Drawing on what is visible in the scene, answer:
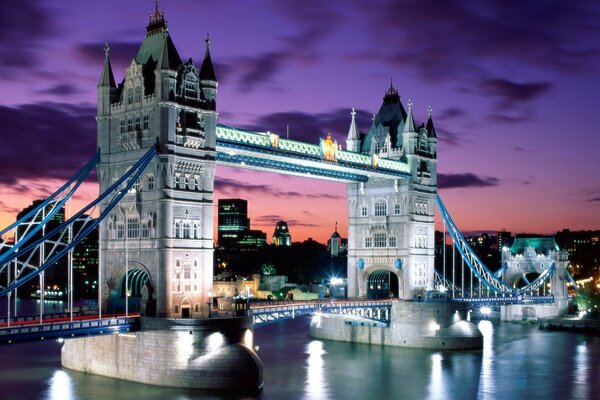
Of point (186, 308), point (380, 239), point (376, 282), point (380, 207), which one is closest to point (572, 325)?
point (376, 282)

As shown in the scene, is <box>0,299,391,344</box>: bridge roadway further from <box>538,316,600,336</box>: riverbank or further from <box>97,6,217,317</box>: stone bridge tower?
<box>538,316,600,336</box>: riverbank

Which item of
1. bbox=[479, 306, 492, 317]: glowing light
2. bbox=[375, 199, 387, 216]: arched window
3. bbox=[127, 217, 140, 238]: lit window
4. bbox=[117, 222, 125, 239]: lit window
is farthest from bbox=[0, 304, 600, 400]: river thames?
bbox=[479, 306, 492, 317]: glowing light

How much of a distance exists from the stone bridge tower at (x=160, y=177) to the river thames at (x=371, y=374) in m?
7.02

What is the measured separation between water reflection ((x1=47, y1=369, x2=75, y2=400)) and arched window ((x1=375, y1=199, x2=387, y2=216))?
37.3m

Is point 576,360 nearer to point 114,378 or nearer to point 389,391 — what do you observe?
point 389,391

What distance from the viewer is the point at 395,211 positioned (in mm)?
87125

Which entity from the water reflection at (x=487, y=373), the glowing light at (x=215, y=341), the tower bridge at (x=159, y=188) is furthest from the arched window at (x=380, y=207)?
the glowing light at (x=215, y=341)

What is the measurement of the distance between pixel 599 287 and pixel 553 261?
6851mm

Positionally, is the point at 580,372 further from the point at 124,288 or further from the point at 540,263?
the point at 540,263

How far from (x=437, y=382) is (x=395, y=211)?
26801 mm

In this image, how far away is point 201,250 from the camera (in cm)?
6075

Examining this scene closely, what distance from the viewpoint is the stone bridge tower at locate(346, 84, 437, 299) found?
86.6 metres

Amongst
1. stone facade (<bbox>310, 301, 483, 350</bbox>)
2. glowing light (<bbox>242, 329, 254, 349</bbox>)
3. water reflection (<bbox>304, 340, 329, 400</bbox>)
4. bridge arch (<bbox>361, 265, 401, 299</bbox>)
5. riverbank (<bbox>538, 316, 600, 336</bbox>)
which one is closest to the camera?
glowing light (<bbox>242, 329, 254, 349</bbox>)

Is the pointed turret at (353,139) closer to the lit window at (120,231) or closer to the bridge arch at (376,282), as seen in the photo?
the bridge arch at (376,282)
